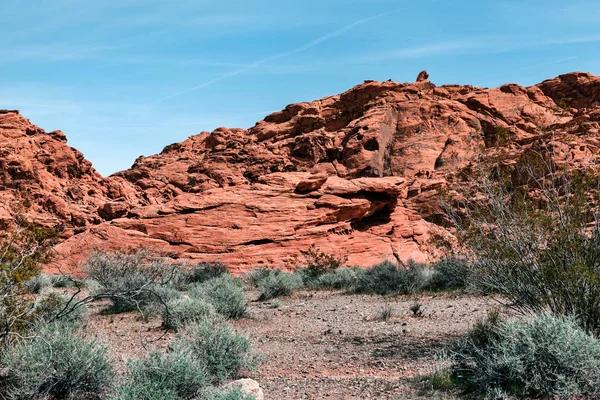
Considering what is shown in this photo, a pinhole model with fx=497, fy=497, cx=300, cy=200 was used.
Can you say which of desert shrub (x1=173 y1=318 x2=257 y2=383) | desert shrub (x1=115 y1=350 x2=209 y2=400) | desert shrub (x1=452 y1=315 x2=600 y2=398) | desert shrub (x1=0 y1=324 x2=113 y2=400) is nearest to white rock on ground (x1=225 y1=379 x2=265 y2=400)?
desert shrub (x1=115 y1=350 x2=209 y2=400)

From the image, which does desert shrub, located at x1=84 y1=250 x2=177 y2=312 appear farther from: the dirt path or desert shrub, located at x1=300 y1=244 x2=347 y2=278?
desert shrub, located at x1=300 y1=244 x2=347 y2=278

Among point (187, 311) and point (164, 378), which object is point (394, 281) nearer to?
point (187, 311)

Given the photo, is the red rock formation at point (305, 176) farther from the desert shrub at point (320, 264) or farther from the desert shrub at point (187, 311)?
the desert shrub at point (187, 311)

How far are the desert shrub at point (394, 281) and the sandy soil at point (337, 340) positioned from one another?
995mm

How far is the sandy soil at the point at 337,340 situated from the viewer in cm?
585

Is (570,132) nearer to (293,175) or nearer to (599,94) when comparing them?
(293,175)

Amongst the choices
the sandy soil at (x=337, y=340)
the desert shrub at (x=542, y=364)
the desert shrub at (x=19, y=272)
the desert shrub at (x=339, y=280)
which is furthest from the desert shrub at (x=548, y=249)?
the desert shrub at (x=339, y=280)

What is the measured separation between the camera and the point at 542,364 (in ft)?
15.8

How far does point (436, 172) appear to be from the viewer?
35.8 metres

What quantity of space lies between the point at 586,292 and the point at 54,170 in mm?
34367

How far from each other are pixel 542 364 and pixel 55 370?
489 centimetres

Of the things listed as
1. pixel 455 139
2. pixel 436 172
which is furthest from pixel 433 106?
pixel 436 172

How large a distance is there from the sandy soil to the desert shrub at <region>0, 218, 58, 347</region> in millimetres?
1028

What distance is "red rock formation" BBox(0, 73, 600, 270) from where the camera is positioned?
24.3 metres
